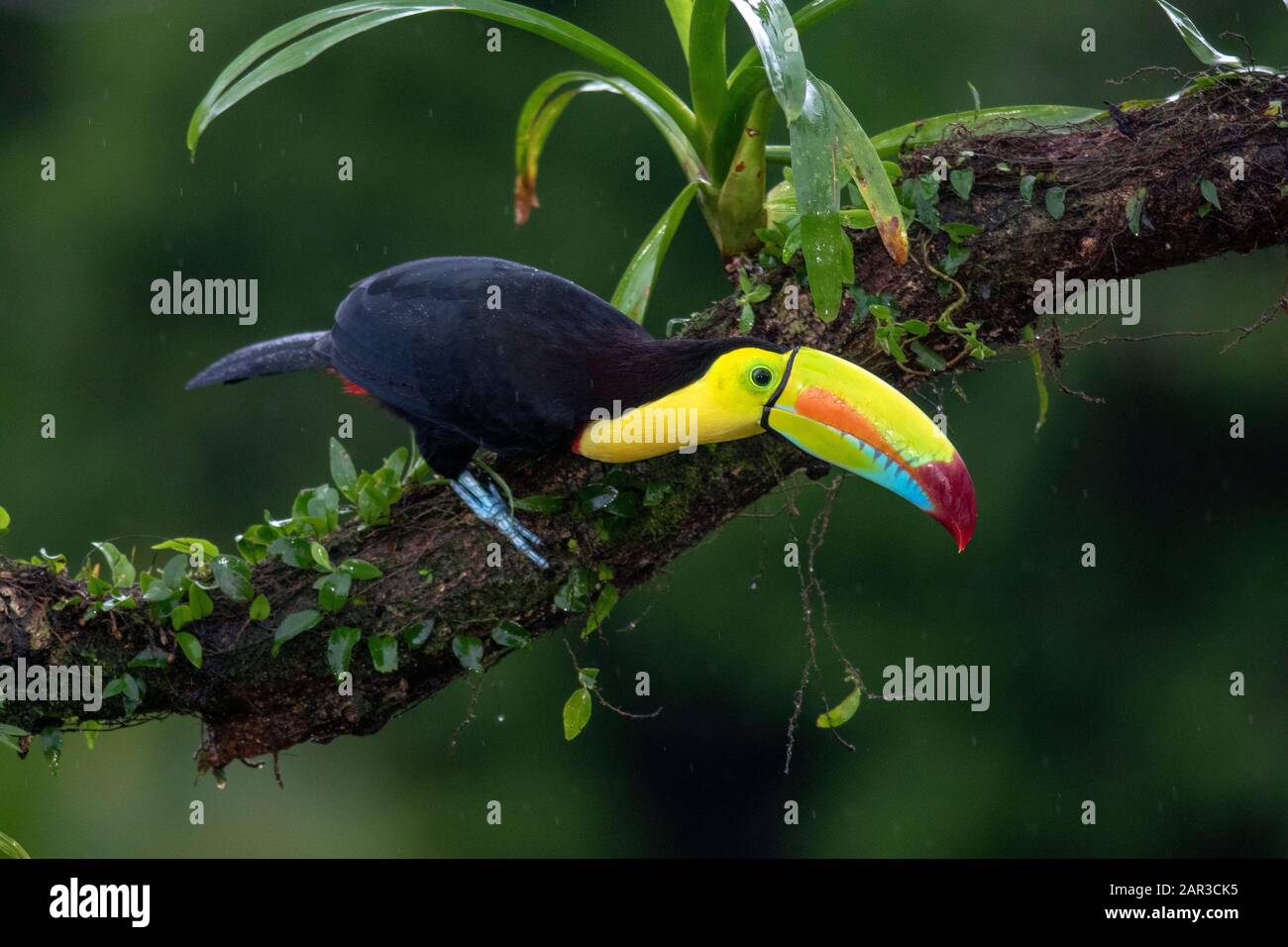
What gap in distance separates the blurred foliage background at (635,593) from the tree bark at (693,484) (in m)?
2.62

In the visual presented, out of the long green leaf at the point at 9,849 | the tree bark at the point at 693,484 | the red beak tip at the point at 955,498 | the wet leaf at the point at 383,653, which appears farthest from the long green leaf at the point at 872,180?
the long green leaf at the point at 9,849

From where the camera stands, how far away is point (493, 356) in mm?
2303

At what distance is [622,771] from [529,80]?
253 cm

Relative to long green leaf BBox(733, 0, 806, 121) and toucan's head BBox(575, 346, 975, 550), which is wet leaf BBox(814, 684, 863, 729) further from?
long green leaf BBox(733, 0, 806, 121)

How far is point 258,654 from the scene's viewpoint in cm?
228

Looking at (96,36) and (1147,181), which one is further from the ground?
(96,36)

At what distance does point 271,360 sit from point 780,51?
1053 mm

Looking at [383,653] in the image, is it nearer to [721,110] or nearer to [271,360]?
[271,360]

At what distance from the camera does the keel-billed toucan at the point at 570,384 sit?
6.63ft

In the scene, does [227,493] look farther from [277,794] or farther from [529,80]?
[529,80]

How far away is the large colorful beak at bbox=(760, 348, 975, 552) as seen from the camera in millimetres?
2000

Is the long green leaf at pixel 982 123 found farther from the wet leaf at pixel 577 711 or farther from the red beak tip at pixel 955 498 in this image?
the wet leaf at pixel 577 711
